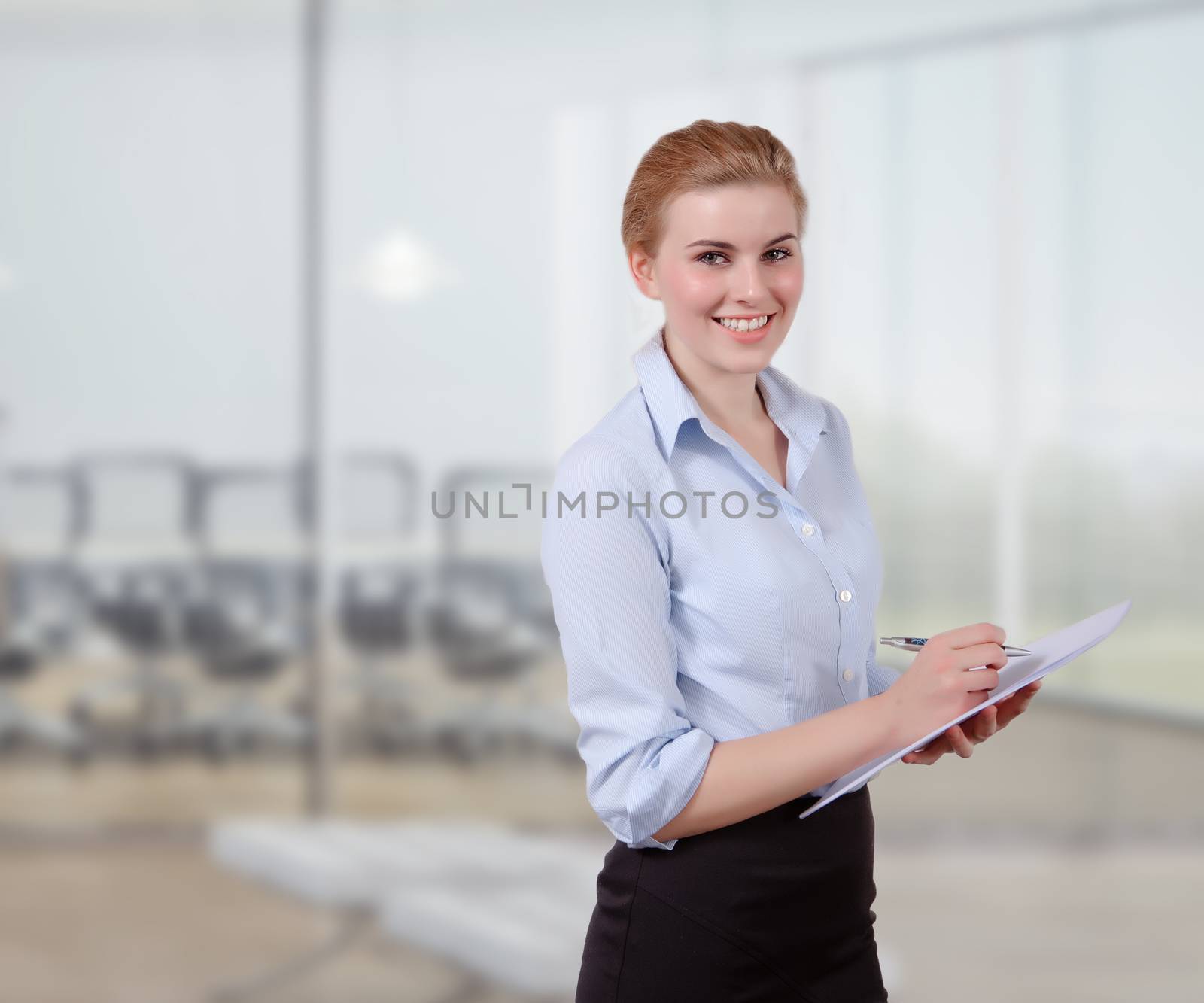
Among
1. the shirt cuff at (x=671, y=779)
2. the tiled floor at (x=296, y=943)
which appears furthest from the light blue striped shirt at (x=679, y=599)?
the tiled floor at (x=296, y=943)

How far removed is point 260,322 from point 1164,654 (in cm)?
219

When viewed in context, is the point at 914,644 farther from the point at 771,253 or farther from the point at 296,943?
the point at 296,943

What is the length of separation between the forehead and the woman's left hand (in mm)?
397

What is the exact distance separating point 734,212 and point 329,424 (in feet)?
5.75

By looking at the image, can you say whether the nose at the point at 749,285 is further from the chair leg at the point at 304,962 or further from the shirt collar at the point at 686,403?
the chair leg at the point at 304,962

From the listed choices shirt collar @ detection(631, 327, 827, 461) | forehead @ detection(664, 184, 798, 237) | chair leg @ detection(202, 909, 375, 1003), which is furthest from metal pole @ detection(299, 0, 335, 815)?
forehead @ detection(664, 184, 798, 237)

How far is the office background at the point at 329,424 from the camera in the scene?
2564 millimetres

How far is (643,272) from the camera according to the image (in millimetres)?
1069

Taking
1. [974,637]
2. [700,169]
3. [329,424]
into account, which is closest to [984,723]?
[974,637]

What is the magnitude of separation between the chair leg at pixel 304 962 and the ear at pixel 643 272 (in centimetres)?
190

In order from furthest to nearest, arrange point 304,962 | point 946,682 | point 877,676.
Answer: point 304,962 < point 877,676 < point 946,682

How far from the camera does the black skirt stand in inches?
39.2

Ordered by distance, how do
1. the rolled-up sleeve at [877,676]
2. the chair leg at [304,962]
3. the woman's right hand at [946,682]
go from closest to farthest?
the woman's right hand at [946,682]
the rolled-up sleeve at [877,676]
the chair leg at [304,962]

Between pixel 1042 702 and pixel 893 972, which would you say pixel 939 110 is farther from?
pixel 893 972
